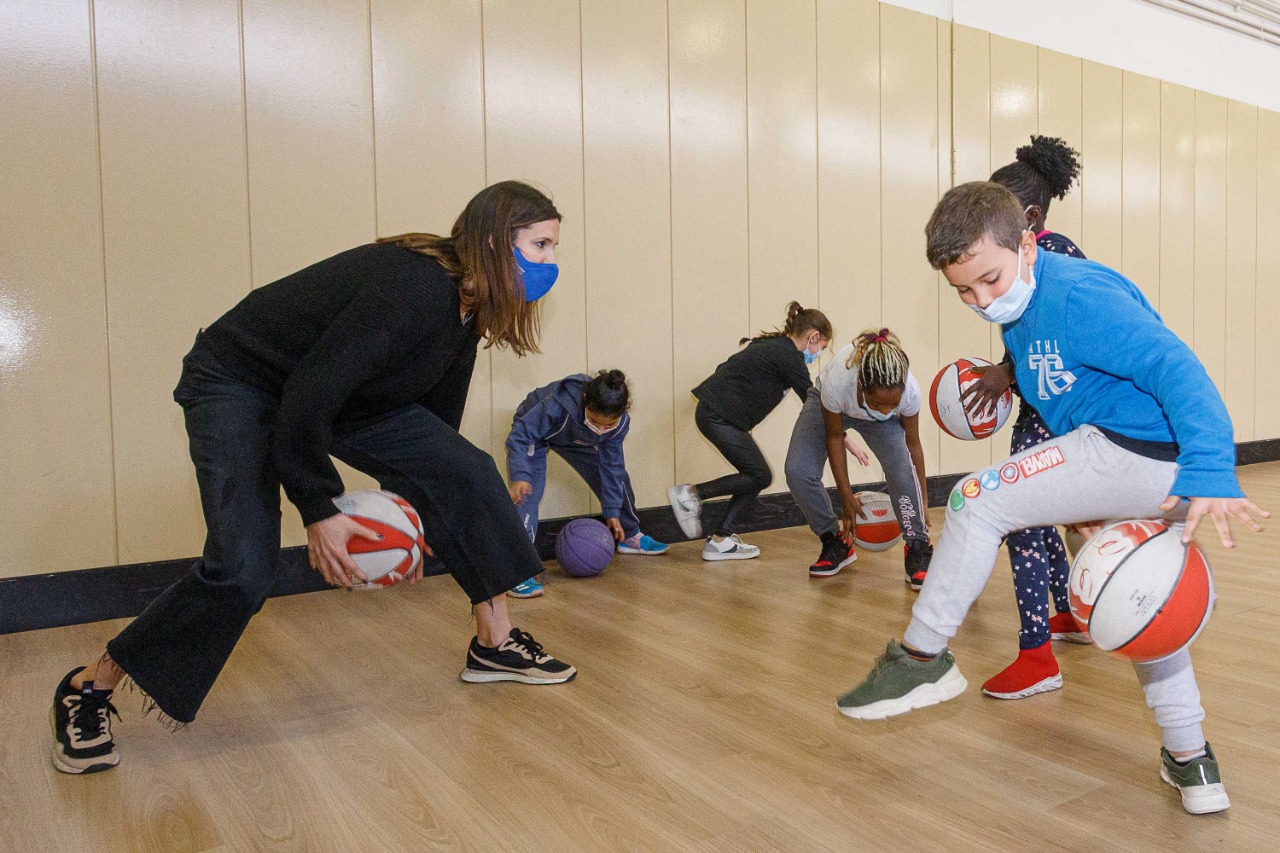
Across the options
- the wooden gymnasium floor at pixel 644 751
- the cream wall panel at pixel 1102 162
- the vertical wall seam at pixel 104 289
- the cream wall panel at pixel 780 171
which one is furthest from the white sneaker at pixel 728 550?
the cream wall panel at pixel 1102 162

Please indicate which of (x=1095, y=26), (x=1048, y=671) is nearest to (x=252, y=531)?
(x=1048, y=671)

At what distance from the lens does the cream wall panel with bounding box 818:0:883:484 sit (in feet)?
17.3

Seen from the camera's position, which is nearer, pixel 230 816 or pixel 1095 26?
pixel 230 816

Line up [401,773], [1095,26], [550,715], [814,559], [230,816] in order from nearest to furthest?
[230,816] → [401,773] → [550,715] → [814,559] → [1095,26]

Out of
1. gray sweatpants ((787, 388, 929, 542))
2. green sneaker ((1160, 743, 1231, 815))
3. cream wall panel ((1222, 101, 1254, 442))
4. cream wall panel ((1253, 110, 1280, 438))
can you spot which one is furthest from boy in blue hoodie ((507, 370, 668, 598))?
cream wall panel ((1253, 110, 1280, 438))

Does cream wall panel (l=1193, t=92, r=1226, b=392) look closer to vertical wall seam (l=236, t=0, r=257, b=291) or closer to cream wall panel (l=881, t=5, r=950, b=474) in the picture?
cream wall panel (l=881, t=5, r=950, b=474)

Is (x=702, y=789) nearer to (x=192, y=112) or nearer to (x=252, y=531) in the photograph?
(x=252, y=531)

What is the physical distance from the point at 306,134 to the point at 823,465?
256cm

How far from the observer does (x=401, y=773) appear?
1900 mm

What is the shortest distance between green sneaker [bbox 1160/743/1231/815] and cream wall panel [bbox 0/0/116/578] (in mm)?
3423

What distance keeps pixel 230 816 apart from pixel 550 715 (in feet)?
2.48

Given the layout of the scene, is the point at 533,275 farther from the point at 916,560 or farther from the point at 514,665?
the point at 916,560

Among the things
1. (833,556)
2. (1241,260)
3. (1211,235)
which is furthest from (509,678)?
(1241,260)

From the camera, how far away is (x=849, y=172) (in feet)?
17.6
